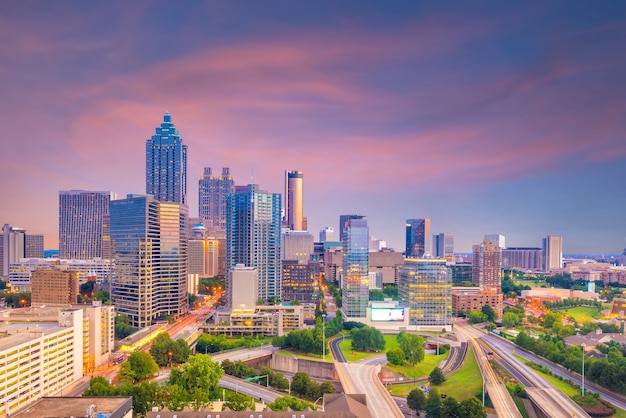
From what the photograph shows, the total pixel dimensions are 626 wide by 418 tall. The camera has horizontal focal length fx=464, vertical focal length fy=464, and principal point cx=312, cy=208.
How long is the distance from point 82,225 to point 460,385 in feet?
523

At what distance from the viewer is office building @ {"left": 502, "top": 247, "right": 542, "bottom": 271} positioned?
172875 mm

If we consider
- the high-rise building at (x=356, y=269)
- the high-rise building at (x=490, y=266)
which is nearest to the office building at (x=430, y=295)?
the high-rise building at (x=356, y=269)

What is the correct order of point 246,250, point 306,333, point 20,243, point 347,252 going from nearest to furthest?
point 306,333
point 347,252
point 246,250
point 20,243

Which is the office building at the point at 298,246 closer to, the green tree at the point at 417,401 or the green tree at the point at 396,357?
the green tree at the point at 396,357

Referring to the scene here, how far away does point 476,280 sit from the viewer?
11781 cm

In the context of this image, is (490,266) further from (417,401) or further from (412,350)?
(417,401)

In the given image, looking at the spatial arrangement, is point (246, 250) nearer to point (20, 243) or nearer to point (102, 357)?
point (102, 357)

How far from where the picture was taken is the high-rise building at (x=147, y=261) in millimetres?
79625

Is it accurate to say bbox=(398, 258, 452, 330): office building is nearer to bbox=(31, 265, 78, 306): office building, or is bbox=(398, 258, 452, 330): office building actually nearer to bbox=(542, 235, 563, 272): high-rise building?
bbox=(31, 265, 78, 306): office building

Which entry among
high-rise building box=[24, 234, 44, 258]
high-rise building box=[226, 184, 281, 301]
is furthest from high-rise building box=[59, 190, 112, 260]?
high-rise building box=[226, 184, 281, 301]

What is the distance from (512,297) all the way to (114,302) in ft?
292

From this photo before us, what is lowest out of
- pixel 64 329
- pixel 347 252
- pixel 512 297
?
pixel 512 297

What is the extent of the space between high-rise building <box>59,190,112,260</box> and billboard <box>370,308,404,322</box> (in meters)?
125

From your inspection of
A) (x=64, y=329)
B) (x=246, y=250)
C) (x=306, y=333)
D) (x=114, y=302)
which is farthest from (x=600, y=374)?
(x=114, y=302)
